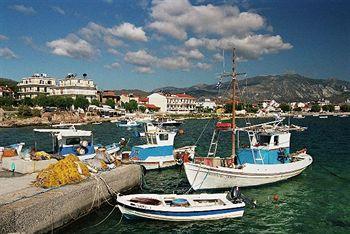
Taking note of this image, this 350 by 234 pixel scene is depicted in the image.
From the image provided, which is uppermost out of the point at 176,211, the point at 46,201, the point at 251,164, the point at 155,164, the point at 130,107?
the point at 130,107

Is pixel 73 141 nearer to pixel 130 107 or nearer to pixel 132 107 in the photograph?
pixel 130 107

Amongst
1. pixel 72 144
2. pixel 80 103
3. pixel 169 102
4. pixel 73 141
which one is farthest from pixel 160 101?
pixel 72 144

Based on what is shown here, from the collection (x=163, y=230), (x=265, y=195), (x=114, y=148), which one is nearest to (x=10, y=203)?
(x=163, y=230)

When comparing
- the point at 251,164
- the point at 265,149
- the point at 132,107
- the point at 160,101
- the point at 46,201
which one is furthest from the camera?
the point at 160,101

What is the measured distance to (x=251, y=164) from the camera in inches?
1005

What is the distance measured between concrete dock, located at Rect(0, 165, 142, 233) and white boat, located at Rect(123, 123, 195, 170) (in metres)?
9.70

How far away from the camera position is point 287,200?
23.6 m

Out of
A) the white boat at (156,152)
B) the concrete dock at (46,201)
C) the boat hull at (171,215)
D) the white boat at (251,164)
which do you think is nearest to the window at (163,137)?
the white boat at (156,152)

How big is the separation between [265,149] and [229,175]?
474 centimetres

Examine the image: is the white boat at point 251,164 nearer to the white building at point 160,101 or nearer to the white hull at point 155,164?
the white hull at point 155,164

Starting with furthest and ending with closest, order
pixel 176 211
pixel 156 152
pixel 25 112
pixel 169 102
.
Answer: pixel 169 102, pixel 25 112, pixel 156 152, pixel 176 211

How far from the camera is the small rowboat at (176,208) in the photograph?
59.1 ft

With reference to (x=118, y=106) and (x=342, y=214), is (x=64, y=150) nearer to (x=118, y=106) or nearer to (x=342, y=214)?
(x=342, y=214)

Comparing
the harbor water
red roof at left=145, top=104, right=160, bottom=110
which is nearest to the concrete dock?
the harbor water
